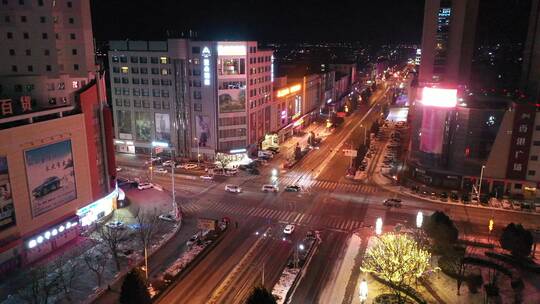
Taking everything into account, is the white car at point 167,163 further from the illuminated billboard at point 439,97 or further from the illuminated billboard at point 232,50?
the illuminated billboard at point 439,97

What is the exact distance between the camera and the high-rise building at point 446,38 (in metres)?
84.9

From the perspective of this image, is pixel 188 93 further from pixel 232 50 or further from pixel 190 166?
pixel 190 166

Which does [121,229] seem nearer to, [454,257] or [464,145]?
[454,257]

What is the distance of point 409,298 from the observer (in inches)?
1836

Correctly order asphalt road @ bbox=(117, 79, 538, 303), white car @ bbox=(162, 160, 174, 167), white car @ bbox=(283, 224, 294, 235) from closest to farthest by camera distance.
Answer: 1. asphalt road @ bbox=(117, 79, 538, 303)
2. white car @ bbox=(283, 224, 294, 235)
3. white car @ bbox=(162, 160, 174, 167)

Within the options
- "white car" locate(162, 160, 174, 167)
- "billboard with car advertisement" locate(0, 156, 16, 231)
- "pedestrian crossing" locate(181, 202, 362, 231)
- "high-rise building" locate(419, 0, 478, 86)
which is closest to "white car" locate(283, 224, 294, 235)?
"pedestrian crossing" locate(181, 202, 362, 231)

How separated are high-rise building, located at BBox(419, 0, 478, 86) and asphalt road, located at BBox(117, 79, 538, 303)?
28.3 metres

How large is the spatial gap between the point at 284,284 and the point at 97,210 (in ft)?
109

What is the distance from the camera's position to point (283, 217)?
69438 mm

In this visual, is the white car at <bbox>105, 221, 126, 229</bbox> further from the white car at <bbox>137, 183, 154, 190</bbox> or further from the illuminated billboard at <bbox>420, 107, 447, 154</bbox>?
the illuminated billboard at <bbox>420, 107, 447, 154</bbox>

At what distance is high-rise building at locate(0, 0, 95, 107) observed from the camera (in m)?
58.9

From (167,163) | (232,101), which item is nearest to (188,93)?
(232,101)

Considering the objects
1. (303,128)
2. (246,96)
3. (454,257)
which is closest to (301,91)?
(303,128)

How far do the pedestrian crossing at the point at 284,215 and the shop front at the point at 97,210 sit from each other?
11.9 metres
